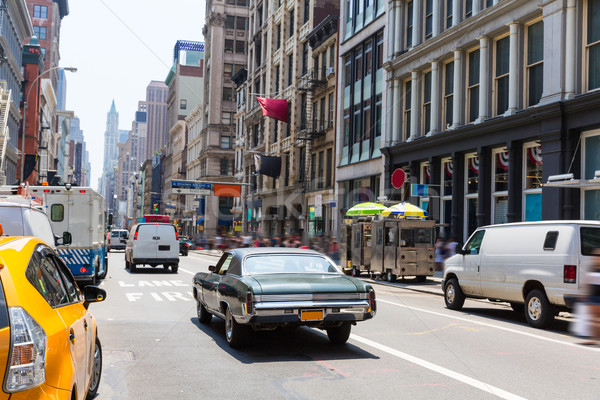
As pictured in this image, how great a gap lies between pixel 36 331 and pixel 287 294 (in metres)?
5.23

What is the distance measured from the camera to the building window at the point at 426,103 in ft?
105

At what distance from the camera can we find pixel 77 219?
757 inches

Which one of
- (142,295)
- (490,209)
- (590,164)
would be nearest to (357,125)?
(490,209)

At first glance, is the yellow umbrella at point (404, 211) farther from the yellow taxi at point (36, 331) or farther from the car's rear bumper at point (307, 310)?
the yellow taxi at point (36, 331)

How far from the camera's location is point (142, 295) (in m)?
17.6

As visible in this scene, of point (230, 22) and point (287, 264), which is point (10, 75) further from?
point (287, 264)

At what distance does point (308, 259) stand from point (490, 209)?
17.9 m

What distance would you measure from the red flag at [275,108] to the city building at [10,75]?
61.3ft

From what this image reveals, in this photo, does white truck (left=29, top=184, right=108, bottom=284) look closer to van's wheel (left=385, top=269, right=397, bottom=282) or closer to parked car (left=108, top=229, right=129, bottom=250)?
van's wheel (left=385, top=269, right=397, bottom=282)

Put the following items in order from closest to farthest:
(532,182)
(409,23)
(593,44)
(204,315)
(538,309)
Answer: (204,315) < (538,309) < (593,44) < (532,182) < (409,23)

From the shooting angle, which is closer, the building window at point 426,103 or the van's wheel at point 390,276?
the van's wheel at point 390,276

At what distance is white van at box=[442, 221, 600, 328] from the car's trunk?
3.99m

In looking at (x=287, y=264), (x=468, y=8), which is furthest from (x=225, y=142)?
(x=287, y=264)

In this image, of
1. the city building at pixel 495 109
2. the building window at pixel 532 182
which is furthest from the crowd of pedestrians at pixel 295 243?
the building window at pixel 532 182
